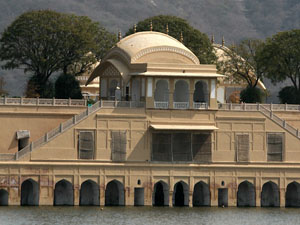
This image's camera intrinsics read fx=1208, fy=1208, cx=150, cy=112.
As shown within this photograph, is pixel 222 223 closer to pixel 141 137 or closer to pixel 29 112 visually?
pixel 141 137

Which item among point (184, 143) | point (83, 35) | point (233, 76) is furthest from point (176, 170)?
point (233, 76)

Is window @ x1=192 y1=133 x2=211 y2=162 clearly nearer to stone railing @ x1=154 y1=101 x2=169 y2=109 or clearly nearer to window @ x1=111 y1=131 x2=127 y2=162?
stone railing @ x1=154 y1=101 x2=169 y2=109

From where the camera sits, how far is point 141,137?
8850cm

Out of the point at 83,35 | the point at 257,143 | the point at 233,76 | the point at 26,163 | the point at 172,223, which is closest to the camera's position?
the point at 172,223

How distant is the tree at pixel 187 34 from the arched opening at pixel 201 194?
75.1 feet

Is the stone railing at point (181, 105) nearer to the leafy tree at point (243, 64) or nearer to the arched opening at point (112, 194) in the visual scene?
the arched opening at point (112, 194)

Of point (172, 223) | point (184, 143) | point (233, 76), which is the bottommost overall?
point (172, 223)

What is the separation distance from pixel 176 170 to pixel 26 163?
11218mm

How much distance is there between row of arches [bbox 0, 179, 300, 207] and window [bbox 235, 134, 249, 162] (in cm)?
189

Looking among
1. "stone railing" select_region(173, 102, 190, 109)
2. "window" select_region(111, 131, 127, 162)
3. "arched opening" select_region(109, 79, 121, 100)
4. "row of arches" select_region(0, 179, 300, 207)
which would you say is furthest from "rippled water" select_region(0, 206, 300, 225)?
"arched opening" select_region(109, 79, 121, 100)

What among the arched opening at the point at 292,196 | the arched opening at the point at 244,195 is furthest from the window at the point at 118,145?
the arched opening at the point at 292,196

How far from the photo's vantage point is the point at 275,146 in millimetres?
91500

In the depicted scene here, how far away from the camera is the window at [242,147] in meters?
90.6

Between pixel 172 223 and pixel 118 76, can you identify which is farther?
pixel 118 76
